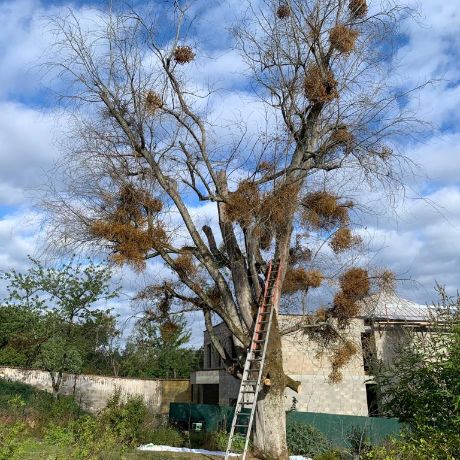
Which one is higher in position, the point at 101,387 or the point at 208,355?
the point at 208,355

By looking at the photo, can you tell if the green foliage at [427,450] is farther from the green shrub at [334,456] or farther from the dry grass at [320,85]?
the dry grass at [320,85]

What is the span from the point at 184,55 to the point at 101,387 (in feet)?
78.4

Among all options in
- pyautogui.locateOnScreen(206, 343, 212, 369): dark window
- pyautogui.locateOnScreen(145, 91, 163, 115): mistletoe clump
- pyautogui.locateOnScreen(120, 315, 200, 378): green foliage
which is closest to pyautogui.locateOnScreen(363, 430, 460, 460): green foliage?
pyautogui.locateOnScreen(145, 91, 163, 115): mistletoe clump

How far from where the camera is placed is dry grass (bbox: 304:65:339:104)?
1280 cm

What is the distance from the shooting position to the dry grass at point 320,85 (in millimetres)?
12797

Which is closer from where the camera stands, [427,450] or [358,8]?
[427,450]

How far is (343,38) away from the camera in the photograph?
12.8m

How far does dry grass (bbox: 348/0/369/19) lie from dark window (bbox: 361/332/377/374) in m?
11.5

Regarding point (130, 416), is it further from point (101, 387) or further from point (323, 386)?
point (101, 387)

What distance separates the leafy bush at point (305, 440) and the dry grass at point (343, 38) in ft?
31.9

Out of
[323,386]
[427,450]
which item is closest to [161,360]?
[323,386]

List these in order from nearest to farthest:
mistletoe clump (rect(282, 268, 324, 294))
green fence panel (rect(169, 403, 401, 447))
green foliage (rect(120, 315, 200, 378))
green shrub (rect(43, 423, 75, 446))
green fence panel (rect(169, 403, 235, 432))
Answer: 1. green shrub (rect(43, 423, 75, 446))
2. mistletoe clump (rect(282, 268, 324, 294))
3. green fence panel (rect(169, 403, 401, 447))
4. green fence panel (rect(169, 403, 235, 432))
5. green foliage (rect(120, 315, 200, 378))

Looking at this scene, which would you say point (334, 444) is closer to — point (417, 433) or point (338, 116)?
point (417, 433)

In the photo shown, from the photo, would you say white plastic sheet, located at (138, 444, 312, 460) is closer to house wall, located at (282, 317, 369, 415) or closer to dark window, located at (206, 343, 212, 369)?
house wall, located at (282, 317, 369, 415)
